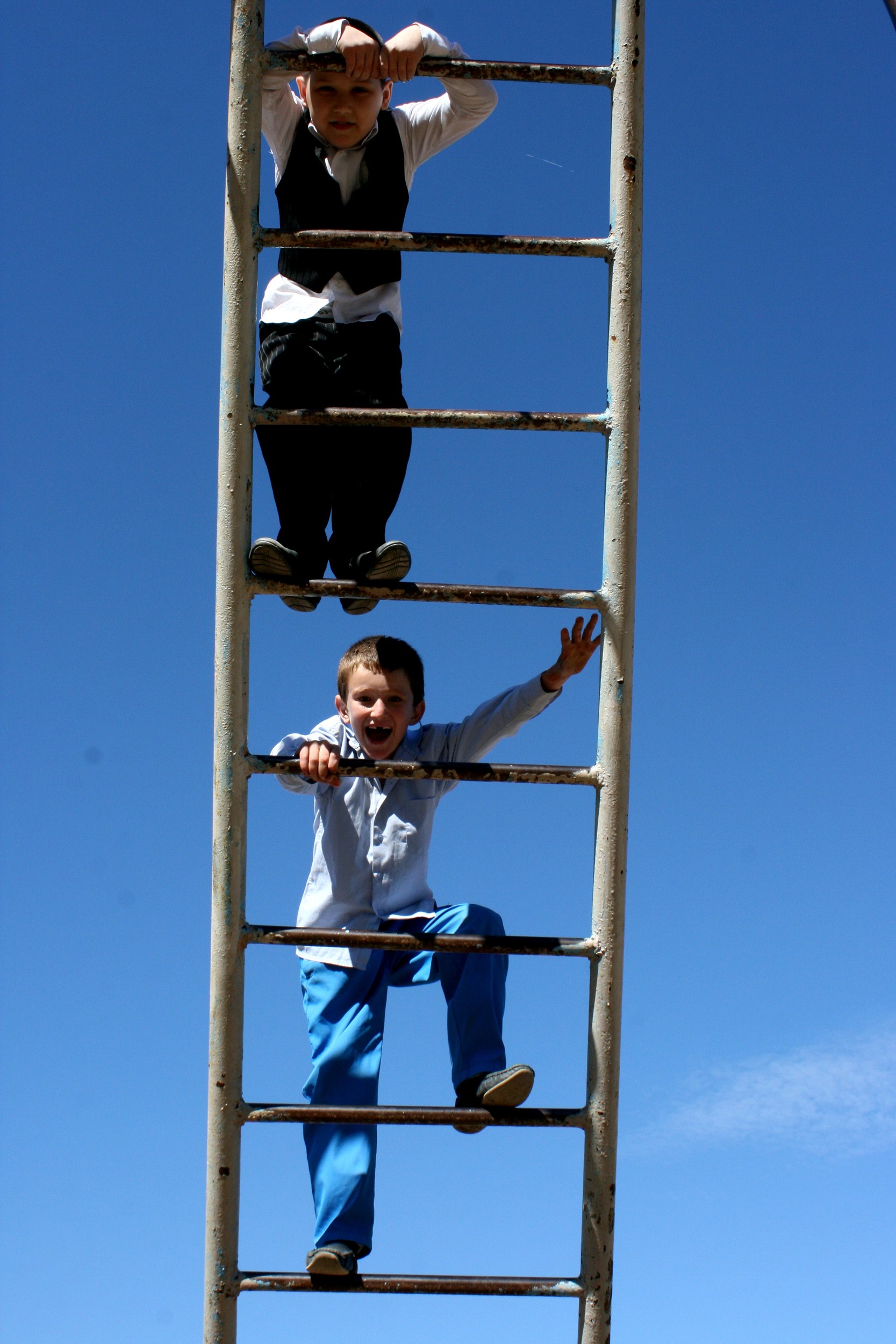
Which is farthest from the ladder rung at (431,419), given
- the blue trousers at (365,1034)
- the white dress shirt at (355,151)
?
the blue trousers at (365,1034)

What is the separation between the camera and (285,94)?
3.92 metres

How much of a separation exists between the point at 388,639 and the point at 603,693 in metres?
1.11

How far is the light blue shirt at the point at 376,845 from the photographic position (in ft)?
13.3

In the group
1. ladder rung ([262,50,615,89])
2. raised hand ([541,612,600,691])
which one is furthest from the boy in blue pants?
ladder rung ([262,50,615,89])

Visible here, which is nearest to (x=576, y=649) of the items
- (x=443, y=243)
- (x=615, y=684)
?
(x=615, y=684)

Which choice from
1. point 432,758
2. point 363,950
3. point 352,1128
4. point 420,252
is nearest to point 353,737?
point 432,758

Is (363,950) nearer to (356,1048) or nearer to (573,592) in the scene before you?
(356,1048)

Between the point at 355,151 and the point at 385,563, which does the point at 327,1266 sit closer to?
the point at 385,563

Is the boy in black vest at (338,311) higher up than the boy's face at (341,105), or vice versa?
the boy's face at (341,105)

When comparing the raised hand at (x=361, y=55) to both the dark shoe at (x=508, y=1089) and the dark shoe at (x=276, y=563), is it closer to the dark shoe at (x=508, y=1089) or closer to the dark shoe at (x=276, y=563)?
the dark shoe at (x=276, y=563)

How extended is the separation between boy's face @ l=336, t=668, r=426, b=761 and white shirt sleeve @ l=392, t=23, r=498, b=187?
51.8 inches

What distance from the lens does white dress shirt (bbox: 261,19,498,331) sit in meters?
3.91

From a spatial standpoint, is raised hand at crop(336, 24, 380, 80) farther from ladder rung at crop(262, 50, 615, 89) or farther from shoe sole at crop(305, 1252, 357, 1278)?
shoe sole at crop(305, 1252, 357, 1278)

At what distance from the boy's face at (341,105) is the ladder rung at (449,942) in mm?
2002
